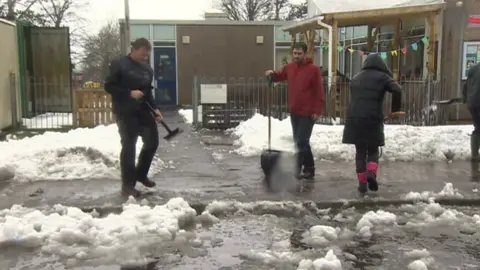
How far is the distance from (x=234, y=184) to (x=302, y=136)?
1.10 metres

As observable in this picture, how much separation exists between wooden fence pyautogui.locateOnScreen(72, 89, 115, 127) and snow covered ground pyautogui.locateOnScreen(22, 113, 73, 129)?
505mm

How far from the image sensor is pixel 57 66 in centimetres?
1630

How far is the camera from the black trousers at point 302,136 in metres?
7.39

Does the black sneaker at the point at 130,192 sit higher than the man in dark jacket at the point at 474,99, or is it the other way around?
the man in dark jacket at the point at 474,99

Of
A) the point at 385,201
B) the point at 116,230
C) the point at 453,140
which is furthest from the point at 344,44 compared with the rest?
the point at 116,230

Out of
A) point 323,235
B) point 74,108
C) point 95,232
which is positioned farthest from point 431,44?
point 95,232

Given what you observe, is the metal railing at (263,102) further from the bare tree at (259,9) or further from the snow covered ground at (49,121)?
the bare tree at (259,9)

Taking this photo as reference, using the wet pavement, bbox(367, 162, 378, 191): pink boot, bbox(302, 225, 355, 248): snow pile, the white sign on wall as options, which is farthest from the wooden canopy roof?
bbox(302, 225, 355, 248): snow pile

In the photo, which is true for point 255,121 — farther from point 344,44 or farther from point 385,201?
point 344,44

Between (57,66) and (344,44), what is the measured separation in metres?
10.3

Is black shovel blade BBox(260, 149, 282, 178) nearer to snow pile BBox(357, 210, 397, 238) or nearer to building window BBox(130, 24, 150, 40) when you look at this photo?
snow pile BBox(357, 210, 397, 238)

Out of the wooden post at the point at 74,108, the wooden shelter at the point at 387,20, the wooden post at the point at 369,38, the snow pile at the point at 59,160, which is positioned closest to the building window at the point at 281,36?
the wooden post at the point at 369,38

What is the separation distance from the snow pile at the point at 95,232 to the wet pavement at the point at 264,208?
0.14 meters

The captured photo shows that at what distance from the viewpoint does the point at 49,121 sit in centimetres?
1508
